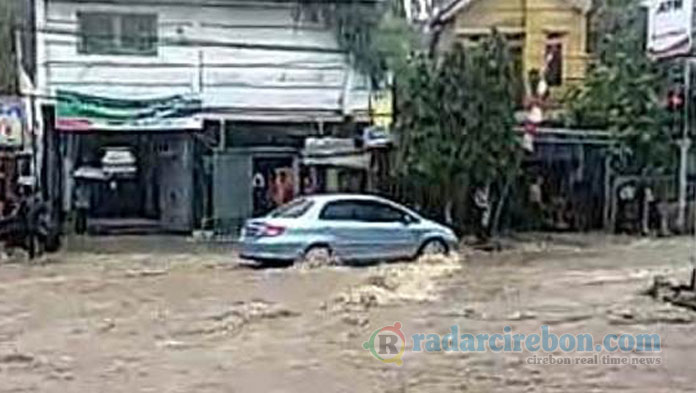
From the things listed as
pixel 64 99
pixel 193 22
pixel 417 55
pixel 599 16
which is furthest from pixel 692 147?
pixel 64 99

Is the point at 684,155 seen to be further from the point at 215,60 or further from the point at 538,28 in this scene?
the point at 215,60

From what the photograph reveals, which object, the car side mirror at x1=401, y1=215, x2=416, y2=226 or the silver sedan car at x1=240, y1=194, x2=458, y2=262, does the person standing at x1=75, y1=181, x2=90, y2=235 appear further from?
the car side mirror at x1=401, y1=215, x2=416, y2=226

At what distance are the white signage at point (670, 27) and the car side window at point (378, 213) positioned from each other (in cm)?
705

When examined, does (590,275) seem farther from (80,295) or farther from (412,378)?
(412,378)

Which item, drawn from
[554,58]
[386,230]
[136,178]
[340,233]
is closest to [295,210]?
[340,233]

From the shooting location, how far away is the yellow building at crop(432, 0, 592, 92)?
117 ft

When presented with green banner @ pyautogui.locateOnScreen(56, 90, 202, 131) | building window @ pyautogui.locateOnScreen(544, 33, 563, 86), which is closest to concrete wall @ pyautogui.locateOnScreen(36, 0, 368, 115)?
green banner @ pyautogui.locateOnScreen(56, 90, 202, 131)

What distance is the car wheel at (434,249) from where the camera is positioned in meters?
24.9

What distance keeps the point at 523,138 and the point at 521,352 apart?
18.1 metres

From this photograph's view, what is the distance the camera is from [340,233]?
2378 cm

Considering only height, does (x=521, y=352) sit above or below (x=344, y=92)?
below

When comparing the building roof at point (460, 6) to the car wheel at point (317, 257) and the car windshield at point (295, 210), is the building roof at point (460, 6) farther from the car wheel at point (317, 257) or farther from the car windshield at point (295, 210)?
the car wheel at point (317, 257)

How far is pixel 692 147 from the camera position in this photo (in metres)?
34.1

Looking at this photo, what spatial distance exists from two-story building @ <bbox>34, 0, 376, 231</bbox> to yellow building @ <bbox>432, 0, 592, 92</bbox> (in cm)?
532
